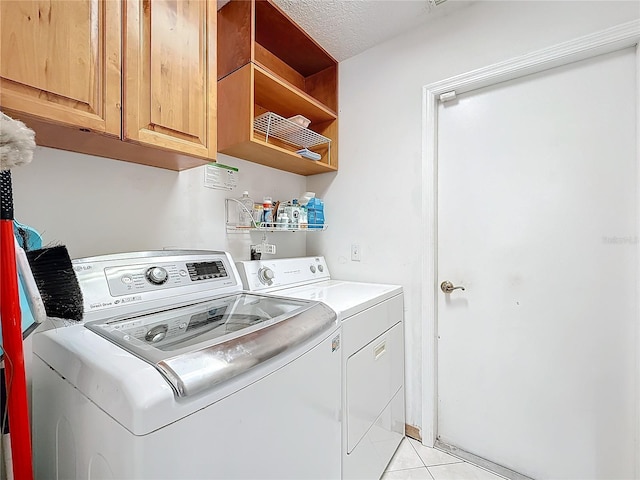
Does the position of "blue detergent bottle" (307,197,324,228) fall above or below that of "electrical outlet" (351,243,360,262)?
above

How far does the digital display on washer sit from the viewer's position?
1222mm

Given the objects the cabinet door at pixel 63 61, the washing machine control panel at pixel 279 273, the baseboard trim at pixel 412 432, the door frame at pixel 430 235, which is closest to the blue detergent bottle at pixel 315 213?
the washing machine control panel at pixel 279 273

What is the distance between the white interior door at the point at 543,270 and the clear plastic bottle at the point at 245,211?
1.10 m

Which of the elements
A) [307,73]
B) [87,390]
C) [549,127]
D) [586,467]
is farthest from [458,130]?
[87,390]

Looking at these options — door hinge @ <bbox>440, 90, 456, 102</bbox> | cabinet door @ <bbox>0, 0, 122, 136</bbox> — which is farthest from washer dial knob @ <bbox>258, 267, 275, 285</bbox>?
door hinge @ <bbox>440, 90, 456, 102</bbox>

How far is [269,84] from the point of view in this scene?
1.56m

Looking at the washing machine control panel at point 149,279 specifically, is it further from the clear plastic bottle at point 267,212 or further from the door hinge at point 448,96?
the door hinge at point 448,96

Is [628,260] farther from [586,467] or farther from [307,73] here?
[307,73]

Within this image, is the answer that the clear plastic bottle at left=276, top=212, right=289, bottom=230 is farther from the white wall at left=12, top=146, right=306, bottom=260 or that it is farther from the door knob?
the door knob

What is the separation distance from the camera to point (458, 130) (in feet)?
5.40

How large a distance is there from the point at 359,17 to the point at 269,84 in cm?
63

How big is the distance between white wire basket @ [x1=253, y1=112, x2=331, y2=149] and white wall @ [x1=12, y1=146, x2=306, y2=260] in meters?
0.25

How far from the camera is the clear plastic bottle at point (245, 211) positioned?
67.4 inches

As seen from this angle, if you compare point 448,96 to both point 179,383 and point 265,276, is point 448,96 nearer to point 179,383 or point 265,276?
point 265,276
